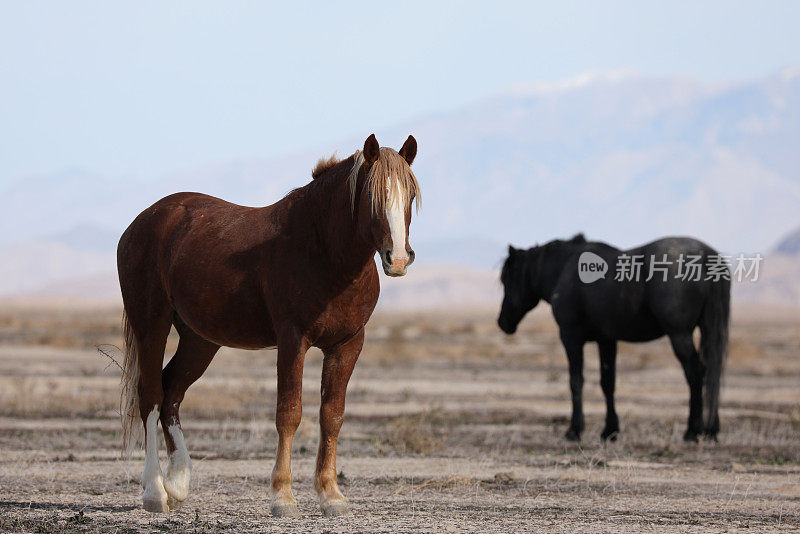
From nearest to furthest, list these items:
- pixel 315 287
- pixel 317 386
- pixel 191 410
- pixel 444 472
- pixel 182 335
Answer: pixel 315 287 → pixel 182 335 → pixel 444 472 → pixel 191 410 → pixel 317 386

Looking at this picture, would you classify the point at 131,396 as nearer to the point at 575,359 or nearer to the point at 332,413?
the point at 332,413

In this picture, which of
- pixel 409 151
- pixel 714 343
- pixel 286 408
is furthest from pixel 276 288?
pixel 714 343

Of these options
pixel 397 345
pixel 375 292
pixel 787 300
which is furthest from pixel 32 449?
pixel 787 300

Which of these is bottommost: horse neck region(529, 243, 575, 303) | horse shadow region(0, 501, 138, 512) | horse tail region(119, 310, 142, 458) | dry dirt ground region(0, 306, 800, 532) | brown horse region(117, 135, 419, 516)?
horse shadow region(0, 501, 138, 512)

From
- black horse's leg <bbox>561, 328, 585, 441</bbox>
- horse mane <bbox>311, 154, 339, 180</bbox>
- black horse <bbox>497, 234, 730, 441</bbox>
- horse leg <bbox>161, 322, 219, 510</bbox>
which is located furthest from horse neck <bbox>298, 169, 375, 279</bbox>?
A: black horse's leg <bbox>561, 328, 585, 441</bbox>

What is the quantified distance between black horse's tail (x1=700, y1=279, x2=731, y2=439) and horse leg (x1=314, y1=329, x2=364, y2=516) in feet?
25.0

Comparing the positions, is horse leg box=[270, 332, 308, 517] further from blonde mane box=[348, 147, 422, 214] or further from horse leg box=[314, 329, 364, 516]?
blonde mane box=[348, 147, 422, 214]

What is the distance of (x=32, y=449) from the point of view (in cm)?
1284

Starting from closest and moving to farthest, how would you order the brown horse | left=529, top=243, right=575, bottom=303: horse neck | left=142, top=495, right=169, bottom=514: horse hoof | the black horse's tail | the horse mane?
the brown horse
the horse mane
left=142, top=495, right=169, bottom=514: horse hoof
the black horse's tail
left=529, top=243, right=575, bottom=303: horse neck

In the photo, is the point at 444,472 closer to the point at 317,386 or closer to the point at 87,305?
the point at 317,386

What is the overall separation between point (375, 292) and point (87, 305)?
409 ft

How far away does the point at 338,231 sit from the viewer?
7703 millimetres

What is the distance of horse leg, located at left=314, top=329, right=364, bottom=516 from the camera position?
25.8 ft

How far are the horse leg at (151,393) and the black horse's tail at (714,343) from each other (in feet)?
26.0
